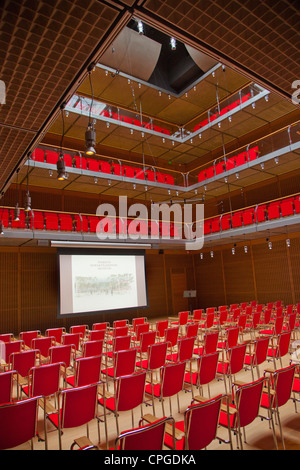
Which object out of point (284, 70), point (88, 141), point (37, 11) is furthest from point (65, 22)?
point (284, 70)

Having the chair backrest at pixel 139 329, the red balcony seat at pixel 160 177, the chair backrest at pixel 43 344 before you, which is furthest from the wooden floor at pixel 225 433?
the red balcony seat at pixel 160 177

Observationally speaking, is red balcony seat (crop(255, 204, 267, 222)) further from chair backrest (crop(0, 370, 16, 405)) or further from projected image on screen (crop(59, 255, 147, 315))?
chair backrest (crop(0, 370, 16, 405))

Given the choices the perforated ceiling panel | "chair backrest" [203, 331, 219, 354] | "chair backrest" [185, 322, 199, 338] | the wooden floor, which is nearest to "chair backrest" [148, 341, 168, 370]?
the wooden floor

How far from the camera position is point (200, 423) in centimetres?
268

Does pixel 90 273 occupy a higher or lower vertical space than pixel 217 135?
lower

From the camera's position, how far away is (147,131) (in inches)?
554

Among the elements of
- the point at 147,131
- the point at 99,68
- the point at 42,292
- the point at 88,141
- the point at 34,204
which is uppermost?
the point at 99,68

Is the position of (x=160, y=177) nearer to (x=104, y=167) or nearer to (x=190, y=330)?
(x=104, y=167)

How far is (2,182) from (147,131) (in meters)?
9.17

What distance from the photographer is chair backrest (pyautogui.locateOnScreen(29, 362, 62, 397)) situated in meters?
4.10

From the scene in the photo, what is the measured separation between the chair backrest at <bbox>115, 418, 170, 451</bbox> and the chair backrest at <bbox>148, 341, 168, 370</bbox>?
9.57 ft

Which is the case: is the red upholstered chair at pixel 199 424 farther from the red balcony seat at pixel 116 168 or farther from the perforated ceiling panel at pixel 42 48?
the red balcony seat at pixel 116 168

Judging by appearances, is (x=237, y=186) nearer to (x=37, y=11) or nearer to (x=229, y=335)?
(x=229, y=335)

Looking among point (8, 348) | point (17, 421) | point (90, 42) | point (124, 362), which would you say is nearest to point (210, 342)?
point (124, 362)
